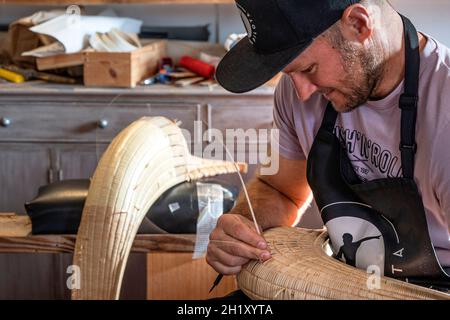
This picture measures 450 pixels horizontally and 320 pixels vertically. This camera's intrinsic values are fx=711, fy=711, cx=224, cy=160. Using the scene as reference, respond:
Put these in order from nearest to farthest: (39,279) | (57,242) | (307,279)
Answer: (307,279)
(57,242)
(39,279)

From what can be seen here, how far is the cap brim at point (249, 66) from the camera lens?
0.75m

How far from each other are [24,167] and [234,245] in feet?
3.34

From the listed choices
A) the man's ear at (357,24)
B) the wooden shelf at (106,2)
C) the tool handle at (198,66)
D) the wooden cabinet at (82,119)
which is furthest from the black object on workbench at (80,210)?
the wooden shelf at (106,2)

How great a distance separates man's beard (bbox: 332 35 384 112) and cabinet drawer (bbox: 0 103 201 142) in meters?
0.86

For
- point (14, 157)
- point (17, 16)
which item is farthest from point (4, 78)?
point (17, 16)

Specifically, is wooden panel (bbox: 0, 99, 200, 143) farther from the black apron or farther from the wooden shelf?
the black apron

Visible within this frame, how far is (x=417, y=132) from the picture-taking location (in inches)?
32.4

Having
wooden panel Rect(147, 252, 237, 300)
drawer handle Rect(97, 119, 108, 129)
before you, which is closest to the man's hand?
wooden panel Rect(147, 252, 237, 300)

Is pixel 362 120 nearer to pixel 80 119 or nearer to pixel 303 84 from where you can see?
pixel 303 84

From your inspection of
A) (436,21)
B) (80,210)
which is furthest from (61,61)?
(436,21)

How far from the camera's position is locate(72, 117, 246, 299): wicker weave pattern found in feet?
2.79
